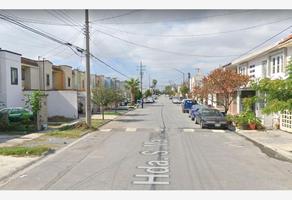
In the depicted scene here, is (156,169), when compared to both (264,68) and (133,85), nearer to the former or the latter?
(264,68)

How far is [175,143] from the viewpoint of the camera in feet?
50.2

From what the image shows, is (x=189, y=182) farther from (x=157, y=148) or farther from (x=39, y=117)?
(x=39, y=117)

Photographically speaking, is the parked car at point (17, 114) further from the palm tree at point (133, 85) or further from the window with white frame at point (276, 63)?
the palm tree at point (133, 85)

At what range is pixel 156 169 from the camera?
382 inches

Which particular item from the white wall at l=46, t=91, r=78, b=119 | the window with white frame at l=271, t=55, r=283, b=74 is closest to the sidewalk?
the window with white frame at l=271, t=55, r=283, b=74

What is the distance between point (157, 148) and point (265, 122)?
1155 cm

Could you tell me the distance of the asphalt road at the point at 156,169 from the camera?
7.98 metres

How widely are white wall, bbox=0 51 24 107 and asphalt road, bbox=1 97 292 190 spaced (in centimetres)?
1425

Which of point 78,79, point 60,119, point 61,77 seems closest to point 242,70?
point 60,119

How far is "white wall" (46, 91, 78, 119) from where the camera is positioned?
1204 inches

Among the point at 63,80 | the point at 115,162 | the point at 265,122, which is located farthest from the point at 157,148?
the point at 63,80
